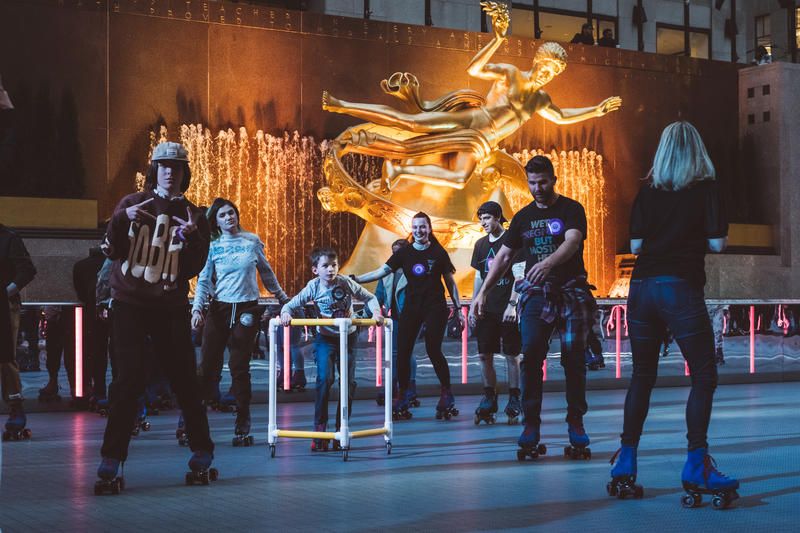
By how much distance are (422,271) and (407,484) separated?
13.6 feet

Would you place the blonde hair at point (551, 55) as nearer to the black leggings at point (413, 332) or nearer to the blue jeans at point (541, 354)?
the black leggings at point (413, 332)

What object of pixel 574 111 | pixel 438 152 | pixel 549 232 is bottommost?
pixel 549 232

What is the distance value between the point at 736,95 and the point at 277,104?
34.1ft

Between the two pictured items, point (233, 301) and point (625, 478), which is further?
point (233, 301)

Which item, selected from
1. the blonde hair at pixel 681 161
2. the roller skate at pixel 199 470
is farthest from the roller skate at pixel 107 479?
the blonde hair at pixel 681 161

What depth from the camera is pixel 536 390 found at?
298 inches

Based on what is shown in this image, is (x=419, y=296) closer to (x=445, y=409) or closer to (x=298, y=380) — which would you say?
(x=445, y=409)

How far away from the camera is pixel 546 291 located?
735 cm

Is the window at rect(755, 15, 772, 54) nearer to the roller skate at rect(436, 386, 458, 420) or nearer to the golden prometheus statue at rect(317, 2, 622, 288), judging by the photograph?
the golden prometheus statue at rect(317, 2, 622, 288)

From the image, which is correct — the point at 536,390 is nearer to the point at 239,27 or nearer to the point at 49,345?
the point at 49,345

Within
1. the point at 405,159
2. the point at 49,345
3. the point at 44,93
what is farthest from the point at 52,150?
the point at 49,345

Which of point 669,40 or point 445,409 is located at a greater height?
point 669,40

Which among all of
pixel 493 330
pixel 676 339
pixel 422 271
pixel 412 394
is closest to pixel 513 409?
pixel 493 330

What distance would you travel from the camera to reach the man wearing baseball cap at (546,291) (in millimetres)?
7375
